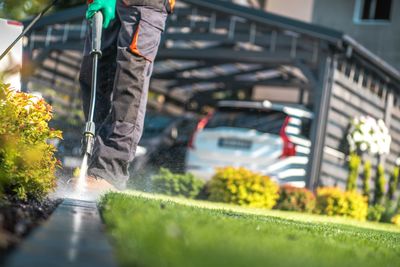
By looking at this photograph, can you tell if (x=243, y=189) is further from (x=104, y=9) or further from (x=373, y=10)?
(x=373, y=10)

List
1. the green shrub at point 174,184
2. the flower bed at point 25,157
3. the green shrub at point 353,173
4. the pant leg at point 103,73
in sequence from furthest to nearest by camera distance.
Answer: the green shrub at point 353,173 → the green shrub at point 174,184 → the pant leg at point 103,73 → the flower bed at point 25,157

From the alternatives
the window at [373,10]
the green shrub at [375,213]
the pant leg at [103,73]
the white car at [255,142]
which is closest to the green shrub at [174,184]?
the white car at [255,142]

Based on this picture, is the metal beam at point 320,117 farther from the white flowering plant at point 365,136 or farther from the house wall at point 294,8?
the house wall at point 294,8

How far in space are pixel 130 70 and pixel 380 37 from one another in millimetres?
16095

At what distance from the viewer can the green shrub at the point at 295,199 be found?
1116 centimetres

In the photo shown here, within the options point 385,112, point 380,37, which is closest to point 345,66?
point 385,112

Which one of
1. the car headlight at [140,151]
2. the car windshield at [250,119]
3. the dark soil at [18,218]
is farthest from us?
the car headlight at [140,151]

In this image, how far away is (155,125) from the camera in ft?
51.4

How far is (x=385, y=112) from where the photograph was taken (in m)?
16.0

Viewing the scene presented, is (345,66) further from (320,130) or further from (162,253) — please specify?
(162,253)

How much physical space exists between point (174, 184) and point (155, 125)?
188 inches

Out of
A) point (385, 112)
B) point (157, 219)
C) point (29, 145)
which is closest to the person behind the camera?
point (157, 219)

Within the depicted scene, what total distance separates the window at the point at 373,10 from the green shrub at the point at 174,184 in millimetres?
11790

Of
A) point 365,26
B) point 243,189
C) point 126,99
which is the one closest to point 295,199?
point 243,189
